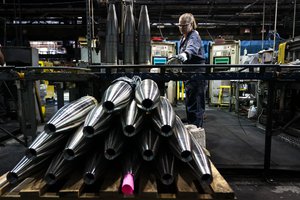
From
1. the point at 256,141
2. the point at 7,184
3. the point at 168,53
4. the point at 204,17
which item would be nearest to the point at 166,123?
the point at 7,184

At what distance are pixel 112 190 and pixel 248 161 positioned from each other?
5.66 ft

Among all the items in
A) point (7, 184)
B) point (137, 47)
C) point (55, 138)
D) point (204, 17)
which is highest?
point (204, 17)

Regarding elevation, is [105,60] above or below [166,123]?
above

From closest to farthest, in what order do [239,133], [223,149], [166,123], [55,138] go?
[166,123] < [55,138] < [223,149] < [239,133]

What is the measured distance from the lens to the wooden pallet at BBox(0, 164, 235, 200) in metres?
0.86

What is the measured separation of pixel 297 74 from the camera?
61.9 inches

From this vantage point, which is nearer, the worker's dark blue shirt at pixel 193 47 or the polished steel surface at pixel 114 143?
the polished steel surface at pixel 114 143

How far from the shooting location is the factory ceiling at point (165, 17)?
4684 millimetres

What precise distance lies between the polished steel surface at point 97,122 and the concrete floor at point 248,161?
1.29m

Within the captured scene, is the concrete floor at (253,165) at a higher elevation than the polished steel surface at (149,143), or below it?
below

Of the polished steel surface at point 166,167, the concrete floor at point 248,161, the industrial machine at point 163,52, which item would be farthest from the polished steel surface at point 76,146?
the industrial machine at point 163,52

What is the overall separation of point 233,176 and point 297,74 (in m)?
1.06

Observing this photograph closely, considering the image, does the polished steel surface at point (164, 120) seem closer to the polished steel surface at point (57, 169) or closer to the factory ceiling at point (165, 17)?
the polished steel surface at point (57, 169)

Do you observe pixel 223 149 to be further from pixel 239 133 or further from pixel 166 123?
pixel 166 123
